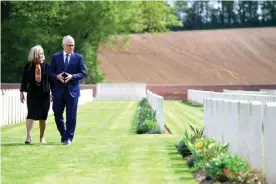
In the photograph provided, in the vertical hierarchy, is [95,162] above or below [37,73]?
below

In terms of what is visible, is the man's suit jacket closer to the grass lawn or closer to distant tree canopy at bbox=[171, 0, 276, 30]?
the grass lawn

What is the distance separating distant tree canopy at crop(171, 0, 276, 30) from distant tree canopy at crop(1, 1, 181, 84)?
221 ft

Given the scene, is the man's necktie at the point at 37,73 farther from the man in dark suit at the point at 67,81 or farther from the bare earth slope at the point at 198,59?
the bare earth slope at the point at 198,59

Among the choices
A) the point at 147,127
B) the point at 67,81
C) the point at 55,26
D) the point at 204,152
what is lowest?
the point at 147,127

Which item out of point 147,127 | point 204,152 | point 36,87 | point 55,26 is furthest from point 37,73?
point 55,26

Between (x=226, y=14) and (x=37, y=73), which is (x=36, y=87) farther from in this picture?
(x=226, y=14)

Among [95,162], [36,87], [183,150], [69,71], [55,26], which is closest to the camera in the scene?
[95,162]

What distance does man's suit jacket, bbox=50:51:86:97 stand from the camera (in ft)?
37.9

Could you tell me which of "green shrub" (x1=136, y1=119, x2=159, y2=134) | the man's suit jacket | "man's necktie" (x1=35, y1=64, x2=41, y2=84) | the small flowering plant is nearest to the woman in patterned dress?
"man's necktie" (x1=35, y1=64, x2=41, y2=84)

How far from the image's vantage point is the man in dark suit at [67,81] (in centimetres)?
1152

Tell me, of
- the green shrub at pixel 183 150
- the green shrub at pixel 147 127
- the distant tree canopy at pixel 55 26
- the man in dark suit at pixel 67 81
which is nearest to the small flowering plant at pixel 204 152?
the green shrub at pixel 183 150

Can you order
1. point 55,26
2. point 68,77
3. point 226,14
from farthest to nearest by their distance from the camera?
point 226,14 < point 55,26 < point 68,77

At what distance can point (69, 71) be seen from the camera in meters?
11.6

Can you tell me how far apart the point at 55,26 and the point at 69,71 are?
4080cm
